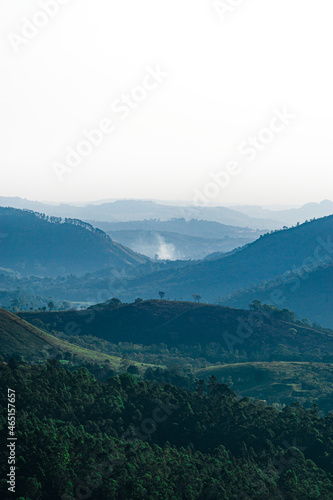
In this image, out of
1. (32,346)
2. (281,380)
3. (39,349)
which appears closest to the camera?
(281,380)

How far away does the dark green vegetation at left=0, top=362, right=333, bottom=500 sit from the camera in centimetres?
6175

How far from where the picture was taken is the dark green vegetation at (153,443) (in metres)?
61.8

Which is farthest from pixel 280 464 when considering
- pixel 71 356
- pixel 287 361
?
pixel 287 361

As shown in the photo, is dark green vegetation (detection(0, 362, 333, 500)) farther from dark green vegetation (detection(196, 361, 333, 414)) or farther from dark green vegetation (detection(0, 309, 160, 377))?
dark green vegetation (detection(0, 309, 160, 377))

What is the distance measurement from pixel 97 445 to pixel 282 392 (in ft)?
242

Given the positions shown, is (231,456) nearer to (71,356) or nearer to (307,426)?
(307,426)

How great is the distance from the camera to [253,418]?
88.4m

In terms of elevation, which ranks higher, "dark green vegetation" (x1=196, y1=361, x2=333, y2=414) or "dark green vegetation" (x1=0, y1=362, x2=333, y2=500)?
"dark green vegetation" (x1=196, y1=361, x2=333, y2=414)

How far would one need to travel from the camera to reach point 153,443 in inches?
3214

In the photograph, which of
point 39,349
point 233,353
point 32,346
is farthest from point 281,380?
point 32,346

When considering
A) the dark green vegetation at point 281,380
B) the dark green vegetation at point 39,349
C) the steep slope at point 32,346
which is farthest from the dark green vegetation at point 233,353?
the steep slope at point 32,346

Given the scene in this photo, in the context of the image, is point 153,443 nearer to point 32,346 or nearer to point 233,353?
point 32,346

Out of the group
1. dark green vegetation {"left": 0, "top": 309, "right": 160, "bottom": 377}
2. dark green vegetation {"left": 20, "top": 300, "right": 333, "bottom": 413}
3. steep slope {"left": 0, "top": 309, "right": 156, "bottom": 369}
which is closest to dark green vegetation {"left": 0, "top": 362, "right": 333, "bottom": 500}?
dark green vegetation {"left": 0, "top": 309, "right": 160, "bottom": 377}

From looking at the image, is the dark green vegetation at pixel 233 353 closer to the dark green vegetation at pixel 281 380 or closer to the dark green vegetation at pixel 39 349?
the dark green vegetation at pixel 281 380
